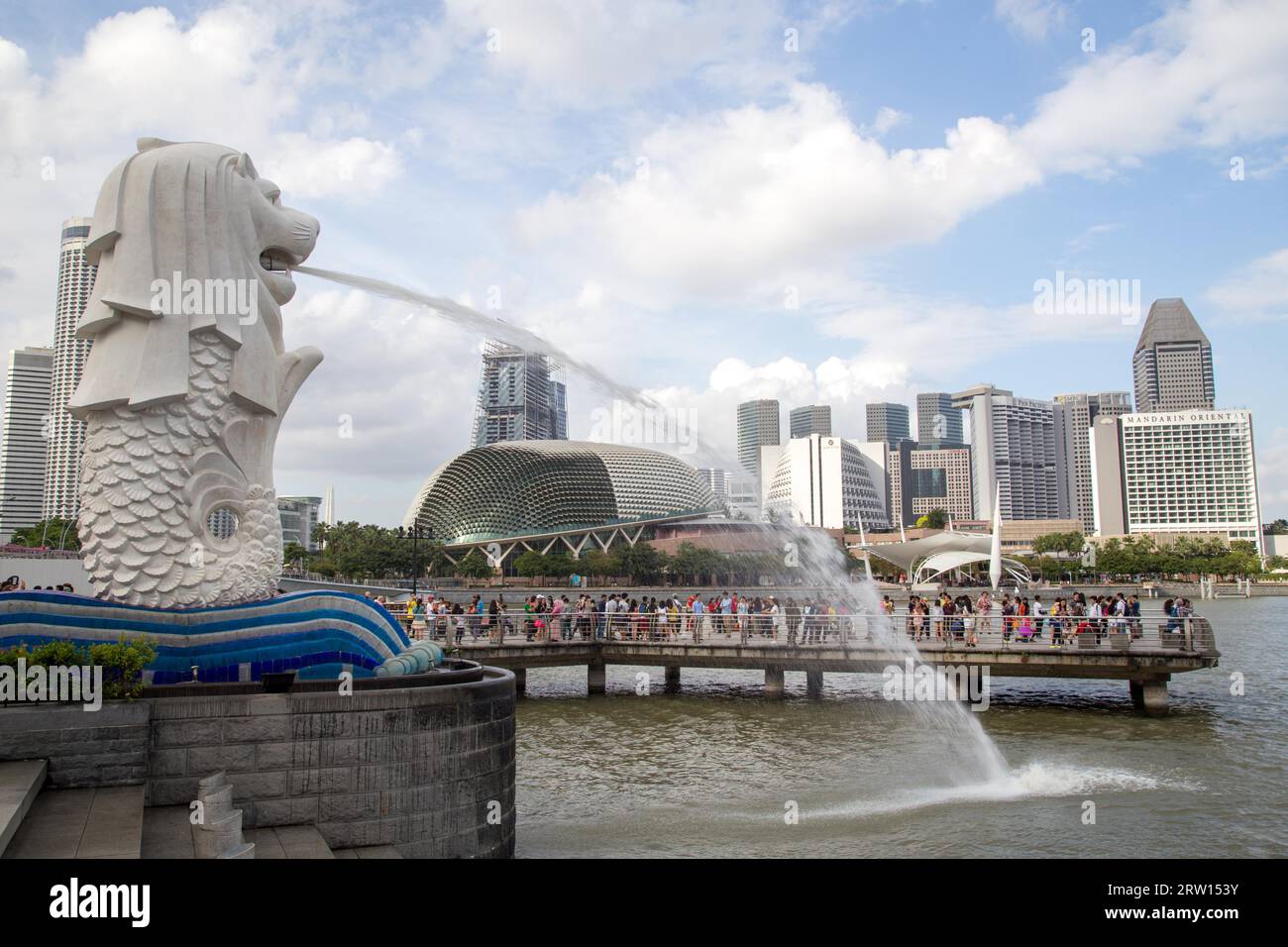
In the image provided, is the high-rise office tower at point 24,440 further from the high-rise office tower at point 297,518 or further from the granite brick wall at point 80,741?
the granite brick wall at point 80,741

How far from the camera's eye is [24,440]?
99.9 metres

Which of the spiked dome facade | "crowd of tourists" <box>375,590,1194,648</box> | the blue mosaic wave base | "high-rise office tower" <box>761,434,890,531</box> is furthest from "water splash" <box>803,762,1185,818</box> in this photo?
"high-rise office tower" <box>761,434,890,531</box>

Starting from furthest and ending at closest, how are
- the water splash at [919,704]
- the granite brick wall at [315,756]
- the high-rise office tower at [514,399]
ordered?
the high-rise office tower at [514,399]
the water splash at [919,704]
the granite brick wall at [315,756]

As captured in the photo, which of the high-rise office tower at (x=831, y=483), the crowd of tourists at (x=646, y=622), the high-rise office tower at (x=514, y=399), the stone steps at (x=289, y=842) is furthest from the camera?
the high-rise office tower at (x=514, y=399)

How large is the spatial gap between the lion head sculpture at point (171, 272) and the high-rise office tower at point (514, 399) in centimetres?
13107

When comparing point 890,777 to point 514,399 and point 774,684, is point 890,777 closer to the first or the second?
point 774,684

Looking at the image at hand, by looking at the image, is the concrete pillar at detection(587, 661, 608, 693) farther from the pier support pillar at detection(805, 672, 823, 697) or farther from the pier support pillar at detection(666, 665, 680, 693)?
the pier support pillar at detection(805, 672, 823, 697)

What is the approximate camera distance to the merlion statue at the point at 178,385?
986cm

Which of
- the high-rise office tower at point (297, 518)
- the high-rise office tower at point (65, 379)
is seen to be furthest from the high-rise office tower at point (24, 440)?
the high-rise office tower at point (297, 518)

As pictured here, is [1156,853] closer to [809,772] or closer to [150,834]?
[809,772]

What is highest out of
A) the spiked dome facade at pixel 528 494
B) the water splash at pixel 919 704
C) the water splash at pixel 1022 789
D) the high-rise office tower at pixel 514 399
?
the high-rise office tower at pixel 514 399

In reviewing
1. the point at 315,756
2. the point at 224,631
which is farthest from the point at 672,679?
the point at 315,756
